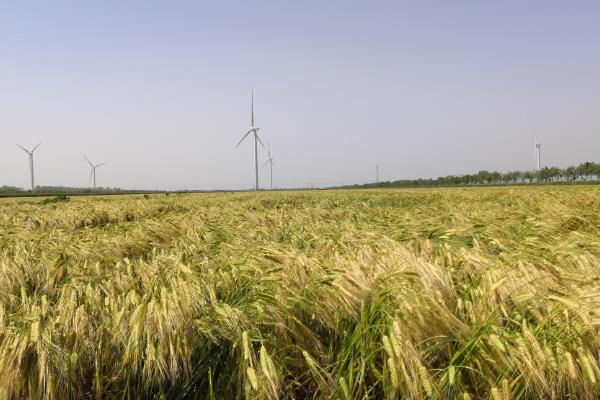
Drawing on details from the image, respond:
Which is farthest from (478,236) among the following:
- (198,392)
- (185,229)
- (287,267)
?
(185,229)

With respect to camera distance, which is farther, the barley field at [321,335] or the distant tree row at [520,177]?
the distant tree row at [520,177]

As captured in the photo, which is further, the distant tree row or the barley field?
the distant tree row

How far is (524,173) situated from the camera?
16988cm

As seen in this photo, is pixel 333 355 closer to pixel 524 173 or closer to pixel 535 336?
pixel 535 336

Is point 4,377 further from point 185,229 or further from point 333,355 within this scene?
point 185,229

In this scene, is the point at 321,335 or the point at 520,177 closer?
the point at 321,335

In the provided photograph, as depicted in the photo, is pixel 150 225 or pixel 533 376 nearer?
pixel 533 376

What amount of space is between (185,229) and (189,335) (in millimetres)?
5750

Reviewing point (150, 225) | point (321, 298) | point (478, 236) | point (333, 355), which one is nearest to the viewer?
point (333, 355)

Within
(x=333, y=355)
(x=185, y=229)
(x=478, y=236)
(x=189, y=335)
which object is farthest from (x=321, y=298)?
(x=185, y=229)

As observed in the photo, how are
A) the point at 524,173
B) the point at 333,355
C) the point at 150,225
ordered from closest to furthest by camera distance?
the point at 333,355 < the point at 150,225 < the point at 524,173

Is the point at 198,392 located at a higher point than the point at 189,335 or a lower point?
lower

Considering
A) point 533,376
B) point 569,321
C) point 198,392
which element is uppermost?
point 569,321

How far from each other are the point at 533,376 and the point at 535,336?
25 centimetres
